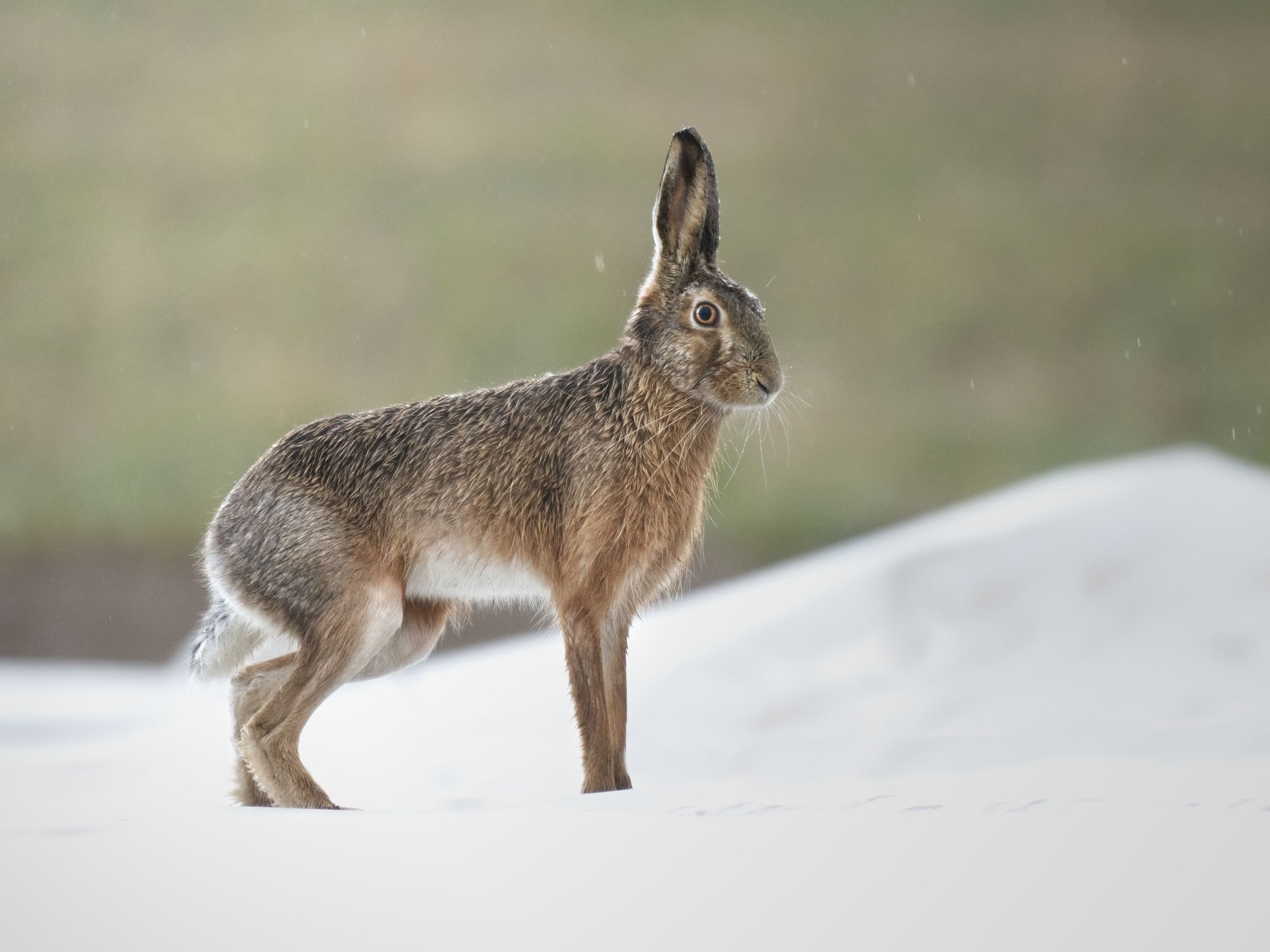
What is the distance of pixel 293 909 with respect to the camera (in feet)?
4.60

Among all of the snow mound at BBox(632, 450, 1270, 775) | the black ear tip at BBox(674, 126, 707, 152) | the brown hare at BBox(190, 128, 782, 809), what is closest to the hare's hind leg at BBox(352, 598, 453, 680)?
the brown hare at BBox(190, 128, 782, 809)

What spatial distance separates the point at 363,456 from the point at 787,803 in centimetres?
73

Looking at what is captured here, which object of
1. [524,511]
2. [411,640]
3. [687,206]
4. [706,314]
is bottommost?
[411,640]

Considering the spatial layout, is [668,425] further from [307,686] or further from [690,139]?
[307,686]

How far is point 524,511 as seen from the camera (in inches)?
73.5

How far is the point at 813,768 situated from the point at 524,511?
0.66m

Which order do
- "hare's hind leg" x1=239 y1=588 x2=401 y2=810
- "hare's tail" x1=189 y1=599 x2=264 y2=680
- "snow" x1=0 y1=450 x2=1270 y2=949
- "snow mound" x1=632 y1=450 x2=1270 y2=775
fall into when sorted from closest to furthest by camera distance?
"snow" x1=0 y1=450 x2=1270 y2=949, "hare's hind leg" x1=239 y1=588 x2=401 y2=810, "hare's tail" x1=189 y1=599 x2=264 y2=680, "snow mound" x1=632 y1=450 x2=1270 y2=775

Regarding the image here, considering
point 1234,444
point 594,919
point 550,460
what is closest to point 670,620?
point 550,460

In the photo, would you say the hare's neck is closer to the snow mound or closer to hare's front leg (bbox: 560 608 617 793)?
hare's front leg (bbox: 560 608 617 793)

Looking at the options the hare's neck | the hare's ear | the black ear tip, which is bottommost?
the hare's neck

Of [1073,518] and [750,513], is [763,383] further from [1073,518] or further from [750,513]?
[750,513]

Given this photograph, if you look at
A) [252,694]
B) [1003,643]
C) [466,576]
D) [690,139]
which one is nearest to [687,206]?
[690,139]

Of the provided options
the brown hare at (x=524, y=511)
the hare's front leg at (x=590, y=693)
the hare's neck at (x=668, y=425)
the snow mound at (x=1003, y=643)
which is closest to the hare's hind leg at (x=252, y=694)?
the brown hare at (x=524, y=511)

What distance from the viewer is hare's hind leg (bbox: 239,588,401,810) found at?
5.90 ft
